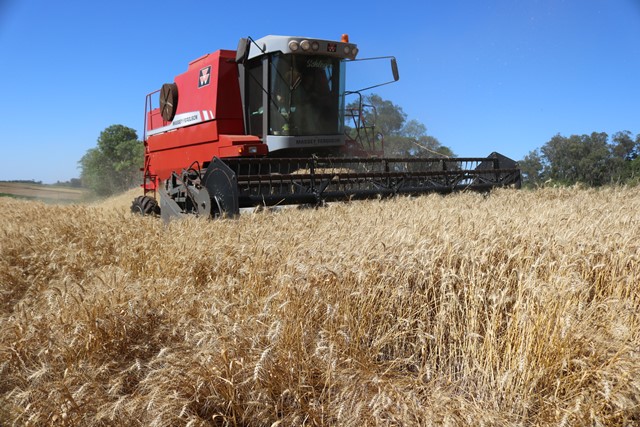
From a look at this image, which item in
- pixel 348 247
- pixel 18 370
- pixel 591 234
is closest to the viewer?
pixel 18 370

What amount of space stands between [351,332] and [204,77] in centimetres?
625

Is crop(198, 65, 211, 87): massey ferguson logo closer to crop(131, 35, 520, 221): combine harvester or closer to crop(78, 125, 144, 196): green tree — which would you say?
crop(131, 35, 520, 221): combine harvester

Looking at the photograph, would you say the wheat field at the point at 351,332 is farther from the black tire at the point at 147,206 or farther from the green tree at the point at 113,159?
the green tree at the point at 113,159

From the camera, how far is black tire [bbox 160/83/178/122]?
8.17 metres

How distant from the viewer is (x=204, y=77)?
7.22m

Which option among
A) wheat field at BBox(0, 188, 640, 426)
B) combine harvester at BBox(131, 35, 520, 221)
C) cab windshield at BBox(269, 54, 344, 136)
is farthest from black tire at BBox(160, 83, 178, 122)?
wheat field at BBox(0, 188, 640, 426)

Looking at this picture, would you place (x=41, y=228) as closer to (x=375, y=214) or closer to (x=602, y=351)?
(x=375, y=214)

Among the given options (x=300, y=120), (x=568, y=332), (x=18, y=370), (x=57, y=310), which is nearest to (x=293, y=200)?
(x=300, y=120)

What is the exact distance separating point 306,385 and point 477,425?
2.02ft

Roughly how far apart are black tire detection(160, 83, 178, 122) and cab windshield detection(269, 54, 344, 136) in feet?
9.24

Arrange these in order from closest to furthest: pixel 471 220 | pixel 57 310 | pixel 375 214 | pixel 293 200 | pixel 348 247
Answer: pixel 57 310
pixel 348 247
pixel 471 220
pixel 375 214
pixel 293 200

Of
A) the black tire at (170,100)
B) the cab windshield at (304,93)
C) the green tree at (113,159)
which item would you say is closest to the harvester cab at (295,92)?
the cab windshield at (304,93)

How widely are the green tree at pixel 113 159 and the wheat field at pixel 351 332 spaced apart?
36.0 m

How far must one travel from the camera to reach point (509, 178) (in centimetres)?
703
